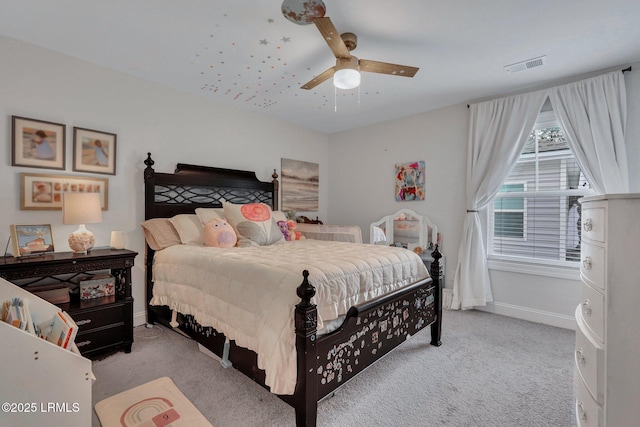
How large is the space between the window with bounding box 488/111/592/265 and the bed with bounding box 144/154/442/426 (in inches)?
59.5

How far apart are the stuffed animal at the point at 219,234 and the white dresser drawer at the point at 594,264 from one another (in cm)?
255

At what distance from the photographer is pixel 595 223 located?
132 centimetres

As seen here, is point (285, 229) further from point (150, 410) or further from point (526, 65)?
point (526, 65)

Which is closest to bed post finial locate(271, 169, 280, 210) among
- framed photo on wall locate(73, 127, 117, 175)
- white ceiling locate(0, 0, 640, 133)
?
white ceiling locate(0, 0, 640, 133)

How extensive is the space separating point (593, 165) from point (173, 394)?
3772 mm

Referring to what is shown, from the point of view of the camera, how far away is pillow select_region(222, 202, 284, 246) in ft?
9.35

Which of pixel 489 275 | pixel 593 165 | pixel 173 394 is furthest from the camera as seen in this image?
pixel 489 275

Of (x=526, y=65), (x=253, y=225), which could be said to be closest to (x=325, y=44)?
(x=253, y=225)

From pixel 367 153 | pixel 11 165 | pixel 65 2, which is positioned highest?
pixel 65 2

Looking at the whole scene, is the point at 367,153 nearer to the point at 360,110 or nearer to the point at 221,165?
the point at 360,110

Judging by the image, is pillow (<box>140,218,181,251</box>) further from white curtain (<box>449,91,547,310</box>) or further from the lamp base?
white curtain (<box>449,91,547,310</box>)

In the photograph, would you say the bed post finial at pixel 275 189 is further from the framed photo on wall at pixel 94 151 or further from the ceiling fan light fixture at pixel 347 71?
the ceiling fan light fixture at pixel 347 71

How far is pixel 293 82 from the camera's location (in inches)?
120

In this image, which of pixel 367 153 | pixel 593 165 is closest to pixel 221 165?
pixel 367 153
